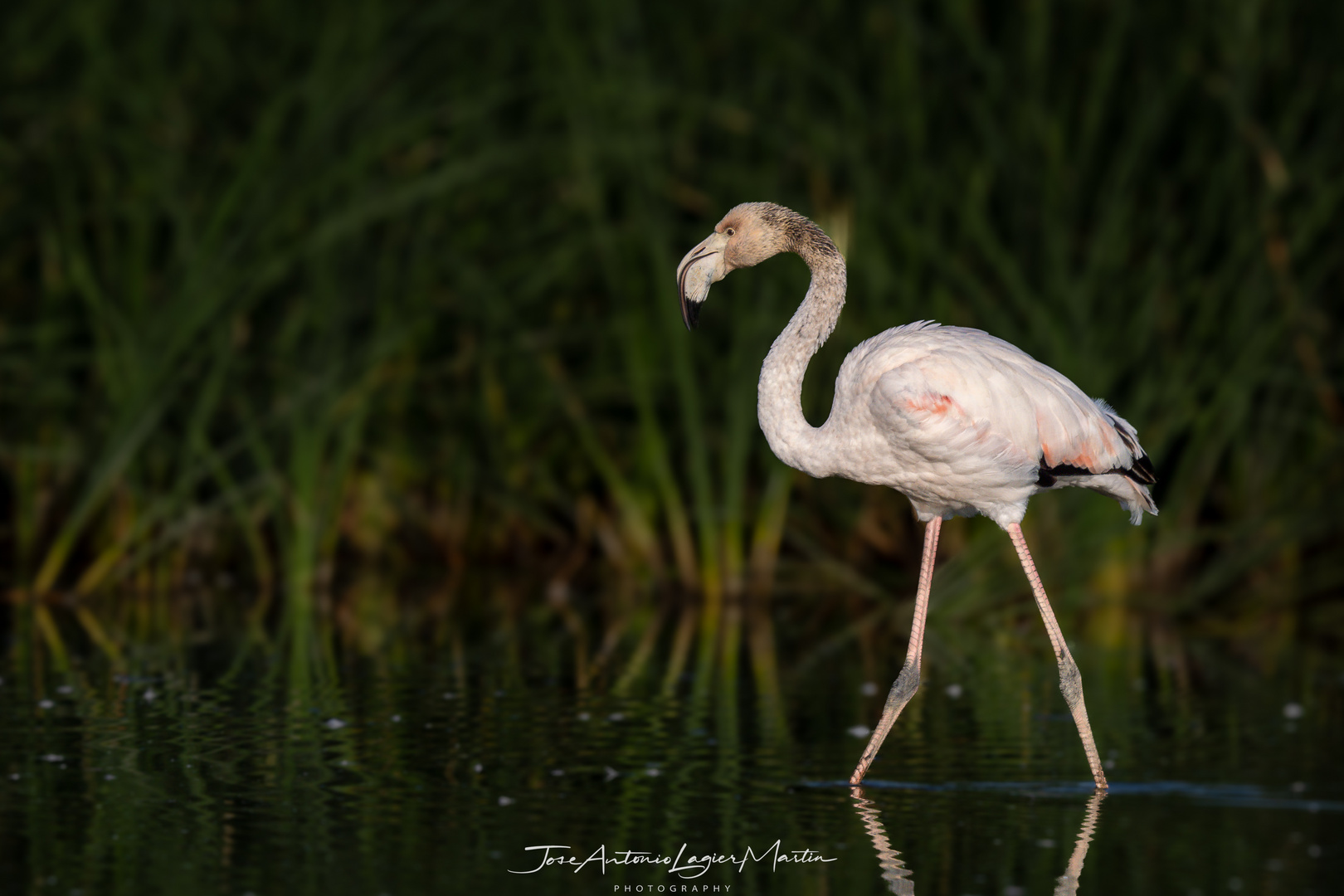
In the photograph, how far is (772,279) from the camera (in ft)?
33.0

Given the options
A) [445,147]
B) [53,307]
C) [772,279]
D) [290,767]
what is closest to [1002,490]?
[290,767]

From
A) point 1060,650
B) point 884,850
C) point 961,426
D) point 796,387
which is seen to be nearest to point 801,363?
point 796,387

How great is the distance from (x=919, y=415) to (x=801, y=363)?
1.68 feet

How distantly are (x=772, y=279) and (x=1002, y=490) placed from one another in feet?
11.1

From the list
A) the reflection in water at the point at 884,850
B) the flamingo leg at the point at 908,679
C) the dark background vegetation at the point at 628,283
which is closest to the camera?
the reflection in water at the point at 884,850

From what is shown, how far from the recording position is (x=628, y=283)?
10.5 m

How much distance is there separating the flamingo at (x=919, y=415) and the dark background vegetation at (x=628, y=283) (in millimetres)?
2683

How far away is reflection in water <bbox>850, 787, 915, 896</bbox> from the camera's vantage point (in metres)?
5.06

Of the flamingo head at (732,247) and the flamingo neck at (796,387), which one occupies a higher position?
the flamingo head at (732,247)

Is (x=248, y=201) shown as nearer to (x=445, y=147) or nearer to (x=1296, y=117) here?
(x=445, y=147)

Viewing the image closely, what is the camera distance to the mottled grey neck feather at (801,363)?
6.76 m

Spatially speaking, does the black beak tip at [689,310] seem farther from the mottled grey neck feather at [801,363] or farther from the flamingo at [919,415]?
the mottled grey neck feather at [801,363]

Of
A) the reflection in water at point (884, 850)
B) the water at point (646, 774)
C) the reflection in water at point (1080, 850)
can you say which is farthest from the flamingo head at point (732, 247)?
the reflection in water at point (1080, 850)

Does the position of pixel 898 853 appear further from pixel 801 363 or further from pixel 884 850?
pixel 801 363
